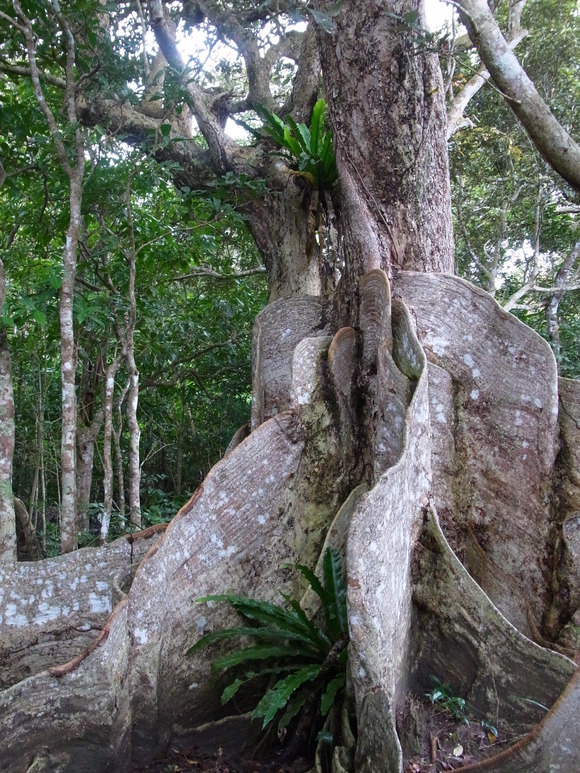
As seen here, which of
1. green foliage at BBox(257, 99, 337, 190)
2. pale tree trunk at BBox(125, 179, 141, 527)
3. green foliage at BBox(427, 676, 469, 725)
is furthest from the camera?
pale tree trunk at BBox(125, 179, 141, 527)

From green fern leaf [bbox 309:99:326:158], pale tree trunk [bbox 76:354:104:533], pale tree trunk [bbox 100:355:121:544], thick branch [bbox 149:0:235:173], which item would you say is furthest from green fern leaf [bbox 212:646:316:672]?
thick branch [bbox 149:0:235:173]

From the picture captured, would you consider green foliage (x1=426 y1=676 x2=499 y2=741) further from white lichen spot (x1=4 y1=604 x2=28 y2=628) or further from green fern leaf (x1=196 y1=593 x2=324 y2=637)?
white lichen spot (x1=4 y1=604 x2=28 y2=628)

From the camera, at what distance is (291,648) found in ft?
10.3

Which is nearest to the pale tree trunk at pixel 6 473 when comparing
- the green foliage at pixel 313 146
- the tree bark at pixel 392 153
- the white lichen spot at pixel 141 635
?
the white lichen spot at pixel 141 635

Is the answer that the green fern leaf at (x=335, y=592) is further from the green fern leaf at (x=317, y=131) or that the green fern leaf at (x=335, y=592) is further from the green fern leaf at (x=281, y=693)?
the green fern leaf at (x=317, y=131)

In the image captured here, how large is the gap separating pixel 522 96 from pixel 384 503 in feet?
6.20

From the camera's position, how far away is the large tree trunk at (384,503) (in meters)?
2.75

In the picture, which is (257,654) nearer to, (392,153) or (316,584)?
(316,584)

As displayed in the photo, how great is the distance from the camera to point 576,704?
2.24 m

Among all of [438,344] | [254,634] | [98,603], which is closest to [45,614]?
[98,603]

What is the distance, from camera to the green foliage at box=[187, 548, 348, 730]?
116 inches

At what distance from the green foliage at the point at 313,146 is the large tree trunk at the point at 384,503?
63 centimetres

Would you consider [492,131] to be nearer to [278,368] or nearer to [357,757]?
[278,368]

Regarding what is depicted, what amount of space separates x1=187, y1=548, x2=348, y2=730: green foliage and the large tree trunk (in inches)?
6.0
